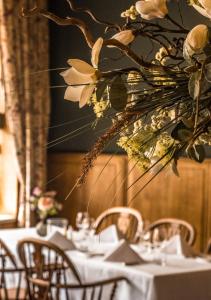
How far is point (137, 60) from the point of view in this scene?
1039 mm

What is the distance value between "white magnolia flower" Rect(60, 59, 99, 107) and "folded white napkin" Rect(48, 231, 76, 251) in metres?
3.64

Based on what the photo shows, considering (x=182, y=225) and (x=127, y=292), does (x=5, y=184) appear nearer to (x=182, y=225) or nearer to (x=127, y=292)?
(x=182, y=225)

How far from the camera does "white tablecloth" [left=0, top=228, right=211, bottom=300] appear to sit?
377 centimetres

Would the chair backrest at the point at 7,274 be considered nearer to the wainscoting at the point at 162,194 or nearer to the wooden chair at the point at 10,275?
the wooden chair at the point at 10,275

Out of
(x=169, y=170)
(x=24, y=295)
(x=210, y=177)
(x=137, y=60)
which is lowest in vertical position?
(x=24, y=295)

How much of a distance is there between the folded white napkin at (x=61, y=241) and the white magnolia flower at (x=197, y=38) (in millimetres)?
3763

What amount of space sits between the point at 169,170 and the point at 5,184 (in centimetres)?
583

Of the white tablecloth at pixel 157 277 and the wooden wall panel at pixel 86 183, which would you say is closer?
the white tablecloth at pixel 157 277

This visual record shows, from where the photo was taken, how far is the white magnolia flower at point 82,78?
1047 millimetres

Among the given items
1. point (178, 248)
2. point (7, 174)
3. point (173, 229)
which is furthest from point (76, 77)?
point (7, 174)

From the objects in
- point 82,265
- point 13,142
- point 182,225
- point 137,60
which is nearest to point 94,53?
point 137,60

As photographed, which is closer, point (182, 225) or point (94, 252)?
point (94, 252)

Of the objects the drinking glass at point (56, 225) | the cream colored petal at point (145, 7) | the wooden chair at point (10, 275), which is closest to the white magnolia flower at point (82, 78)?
the cream colored petal at point (145, 7)

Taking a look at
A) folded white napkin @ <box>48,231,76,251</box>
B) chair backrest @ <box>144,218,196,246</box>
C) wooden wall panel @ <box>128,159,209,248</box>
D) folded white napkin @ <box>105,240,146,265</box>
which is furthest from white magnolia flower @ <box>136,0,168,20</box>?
wooden wall panel @ <box>128,159,209,248</box>
